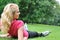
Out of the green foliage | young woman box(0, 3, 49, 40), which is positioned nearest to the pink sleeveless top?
young woman box(0, 3, 49, 40)

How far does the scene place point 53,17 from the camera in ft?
59.5

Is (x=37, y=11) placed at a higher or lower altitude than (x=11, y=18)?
lower

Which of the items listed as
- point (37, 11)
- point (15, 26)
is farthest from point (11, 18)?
point (37, 11)

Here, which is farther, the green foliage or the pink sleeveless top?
the green foliage

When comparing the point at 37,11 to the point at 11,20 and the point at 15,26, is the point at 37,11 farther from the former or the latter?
the point at 11,20

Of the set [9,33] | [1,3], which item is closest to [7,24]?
[9,33]

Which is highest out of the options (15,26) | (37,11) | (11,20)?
(11,20)

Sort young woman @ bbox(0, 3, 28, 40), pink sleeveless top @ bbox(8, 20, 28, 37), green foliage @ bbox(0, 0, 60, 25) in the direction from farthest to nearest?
green foliage @ bbox(0, 0, 60, 25) → pink sleeveless top @ bbox(8, 20, 28, 37) → young woman @ bbox(0, 3, 28, 40)

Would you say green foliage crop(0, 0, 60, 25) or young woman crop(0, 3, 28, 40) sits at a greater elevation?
young woman crop(0, 3, 28, 40)

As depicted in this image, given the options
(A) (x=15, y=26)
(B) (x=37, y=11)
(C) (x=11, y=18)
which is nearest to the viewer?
(C) (x=11, y=18)

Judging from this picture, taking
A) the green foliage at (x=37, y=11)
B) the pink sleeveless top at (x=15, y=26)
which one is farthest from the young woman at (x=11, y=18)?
the green foliage at (x=37, y=11)

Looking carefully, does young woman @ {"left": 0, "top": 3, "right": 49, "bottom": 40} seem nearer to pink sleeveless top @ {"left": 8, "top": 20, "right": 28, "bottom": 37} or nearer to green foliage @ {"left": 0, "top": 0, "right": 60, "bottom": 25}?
pink sleeveless top @ {"left": 8, "top": 20, "right": 28, "bottom": 37}

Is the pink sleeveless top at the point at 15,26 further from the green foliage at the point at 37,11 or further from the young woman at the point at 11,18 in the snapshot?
the green foliage at the point at 37,11

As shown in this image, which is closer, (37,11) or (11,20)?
(11,20)
